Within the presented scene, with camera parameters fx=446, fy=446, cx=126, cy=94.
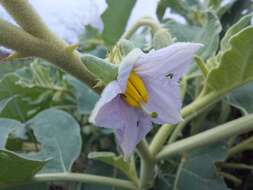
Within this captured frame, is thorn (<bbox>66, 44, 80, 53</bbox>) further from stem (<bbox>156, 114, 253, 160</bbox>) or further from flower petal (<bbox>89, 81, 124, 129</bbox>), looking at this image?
stem (<bbox>156, 114, 253, 160</bbox>)

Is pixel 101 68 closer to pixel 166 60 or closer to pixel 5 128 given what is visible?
pixel 166 60

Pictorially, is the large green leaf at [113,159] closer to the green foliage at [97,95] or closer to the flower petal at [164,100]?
the green foliage at [97,95]

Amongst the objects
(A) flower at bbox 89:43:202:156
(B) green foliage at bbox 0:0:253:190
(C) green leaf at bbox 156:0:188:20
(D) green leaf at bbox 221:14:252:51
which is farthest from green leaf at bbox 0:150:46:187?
(C) green leaf at bbox 156:0:188:20

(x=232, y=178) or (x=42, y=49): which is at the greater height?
(x=42, y=49)

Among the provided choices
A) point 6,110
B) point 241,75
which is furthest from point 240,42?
point 6,110

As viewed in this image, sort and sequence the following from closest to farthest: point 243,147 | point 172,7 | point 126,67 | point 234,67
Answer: point 126,67, point 234,67, point 243,147, point 172,7

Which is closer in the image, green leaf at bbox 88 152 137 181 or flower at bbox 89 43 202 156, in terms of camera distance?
flower at bbox 89 43 202 156

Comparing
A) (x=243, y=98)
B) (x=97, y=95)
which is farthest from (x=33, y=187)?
(x=243, y=98)
